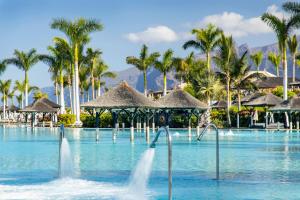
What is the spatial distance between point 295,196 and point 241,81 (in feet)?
155

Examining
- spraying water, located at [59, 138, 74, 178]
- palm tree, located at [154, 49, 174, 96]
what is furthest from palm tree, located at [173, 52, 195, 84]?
spraying water, located at [59, 138, 74, 178]

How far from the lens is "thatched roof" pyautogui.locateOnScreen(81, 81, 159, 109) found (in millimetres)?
40778

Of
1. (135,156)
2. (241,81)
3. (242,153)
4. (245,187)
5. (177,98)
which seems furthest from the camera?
(241,81)

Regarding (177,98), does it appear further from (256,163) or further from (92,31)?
(256,163)

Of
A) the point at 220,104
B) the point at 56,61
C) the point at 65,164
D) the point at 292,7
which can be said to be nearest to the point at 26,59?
the point at 56,61

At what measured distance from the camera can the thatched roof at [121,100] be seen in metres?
40.8

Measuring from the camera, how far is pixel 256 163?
21.4 m

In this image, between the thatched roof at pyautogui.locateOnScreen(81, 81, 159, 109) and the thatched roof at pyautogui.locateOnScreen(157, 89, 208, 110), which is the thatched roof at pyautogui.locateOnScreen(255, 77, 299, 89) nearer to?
the thatched roof at pyautogui.locateOnScreen(157, 89, 208, 110)

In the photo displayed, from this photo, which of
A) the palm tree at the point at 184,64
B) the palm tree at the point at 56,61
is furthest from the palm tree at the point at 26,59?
the palm tree at the point at 184,64

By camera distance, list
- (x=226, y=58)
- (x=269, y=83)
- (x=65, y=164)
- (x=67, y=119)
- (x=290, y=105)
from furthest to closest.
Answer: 1. (x=269, y=83)
2. (x=67, y=119)
3. (x=226, y=58)
4. (x=290, y=105)
5. (x=65, y=164)

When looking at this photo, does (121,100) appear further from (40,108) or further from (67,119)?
(40,108)

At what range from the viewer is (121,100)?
41.2m

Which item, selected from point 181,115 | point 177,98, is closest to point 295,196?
point 177,98

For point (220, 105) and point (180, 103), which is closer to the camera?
point (180, 103)
